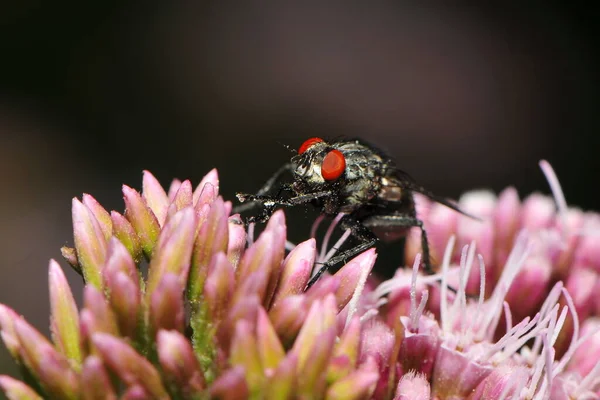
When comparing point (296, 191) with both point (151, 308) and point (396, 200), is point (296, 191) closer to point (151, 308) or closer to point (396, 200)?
point (396, 200)

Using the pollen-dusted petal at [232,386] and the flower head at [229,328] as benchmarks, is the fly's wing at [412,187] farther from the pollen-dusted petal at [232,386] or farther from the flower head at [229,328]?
the pollen-dusted petal at [232,386]

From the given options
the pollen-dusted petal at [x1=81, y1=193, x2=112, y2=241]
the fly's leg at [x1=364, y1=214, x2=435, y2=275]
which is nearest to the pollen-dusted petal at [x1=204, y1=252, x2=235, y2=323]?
the pollen-dusted petal at [x1=81, y1=193, x2=112, y2=241]

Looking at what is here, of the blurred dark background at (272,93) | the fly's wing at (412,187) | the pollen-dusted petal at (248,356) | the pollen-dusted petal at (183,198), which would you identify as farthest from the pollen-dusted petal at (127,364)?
the blurred dark background at (272,93)

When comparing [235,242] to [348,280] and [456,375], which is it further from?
[456,375]

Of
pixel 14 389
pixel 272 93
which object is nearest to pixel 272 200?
pixel 14 389

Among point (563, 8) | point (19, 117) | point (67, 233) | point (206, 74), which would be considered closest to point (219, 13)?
Result: point (206, 74)
